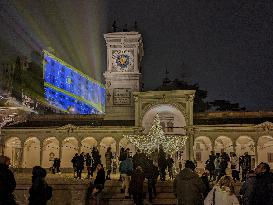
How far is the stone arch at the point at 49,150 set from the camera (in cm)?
4106

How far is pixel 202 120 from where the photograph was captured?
40.0 metres

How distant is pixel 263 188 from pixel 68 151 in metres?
33.3

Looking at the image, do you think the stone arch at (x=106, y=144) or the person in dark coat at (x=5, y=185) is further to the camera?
the stone arch at (x=106, y=144)

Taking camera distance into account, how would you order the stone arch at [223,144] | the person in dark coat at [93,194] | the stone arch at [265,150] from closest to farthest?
the person in dark coat at [93,194]
the stone arch at [265,150]
the stone arch at [223,144]

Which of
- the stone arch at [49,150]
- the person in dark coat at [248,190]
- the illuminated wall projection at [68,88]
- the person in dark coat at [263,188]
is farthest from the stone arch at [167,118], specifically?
the person in dark coat at [263,188]

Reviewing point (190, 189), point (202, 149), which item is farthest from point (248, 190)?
point (202, 149)

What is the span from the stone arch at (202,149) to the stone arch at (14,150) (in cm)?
1708

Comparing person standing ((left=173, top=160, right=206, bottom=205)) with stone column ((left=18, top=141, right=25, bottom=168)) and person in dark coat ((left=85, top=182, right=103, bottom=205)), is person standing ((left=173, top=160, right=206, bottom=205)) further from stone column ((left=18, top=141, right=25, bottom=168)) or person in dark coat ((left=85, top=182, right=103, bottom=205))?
stone column ((left=18, top=141, right=25, bottom=168))

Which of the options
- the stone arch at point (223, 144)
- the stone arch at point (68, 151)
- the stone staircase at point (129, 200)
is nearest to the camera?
the stone staircase at point (129, 200)

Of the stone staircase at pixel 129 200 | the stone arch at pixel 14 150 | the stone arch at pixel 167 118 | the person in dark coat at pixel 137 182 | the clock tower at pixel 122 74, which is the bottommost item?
the stone staircase at pixel 129 200

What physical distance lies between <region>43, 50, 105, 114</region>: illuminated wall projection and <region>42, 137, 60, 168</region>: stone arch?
2484 centimetres

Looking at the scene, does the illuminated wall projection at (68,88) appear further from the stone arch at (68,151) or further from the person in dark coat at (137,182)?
the person in dark coat at (137,182)

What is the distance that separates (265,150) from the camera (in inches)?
1542

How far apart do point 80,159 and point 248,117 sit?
838 inches
